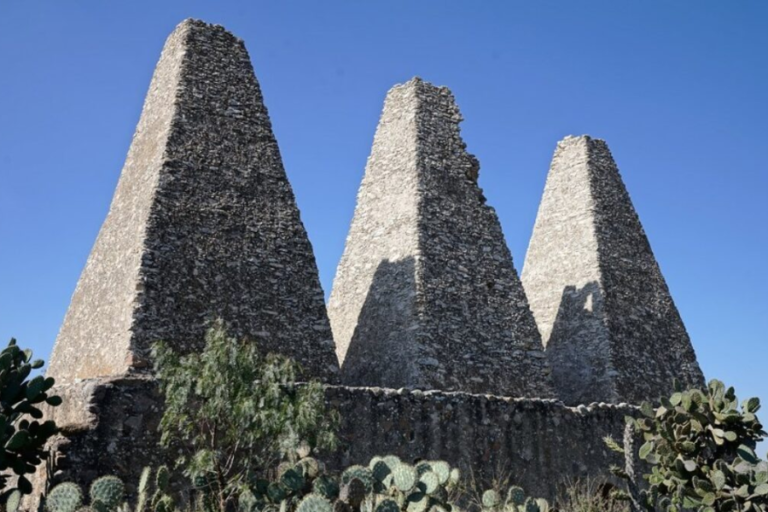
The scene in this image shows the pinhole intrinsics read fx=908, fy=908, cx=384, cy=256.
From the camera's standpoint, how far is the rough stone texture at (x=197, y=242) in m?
11.1

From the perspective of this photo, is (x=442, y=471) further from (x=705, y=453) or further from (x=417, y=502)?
(x=705, y=453)

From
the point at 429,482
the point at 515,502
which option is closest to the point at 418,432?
the point at 515,502

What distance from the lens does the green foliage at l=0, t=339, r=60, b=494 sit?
7.51 m

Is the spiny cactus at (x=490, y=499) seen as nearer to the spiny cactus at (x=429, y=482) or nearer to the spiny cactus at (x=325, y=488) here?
the spiny cactus at (x=429, y=482)

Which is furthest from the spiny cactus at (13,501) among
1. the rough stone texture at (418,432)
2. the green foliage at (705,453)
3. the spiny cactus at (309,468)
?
the green foliage at (705,453)

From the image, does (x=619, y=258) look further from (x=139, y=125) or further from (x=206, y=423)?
(x=206, y=423)

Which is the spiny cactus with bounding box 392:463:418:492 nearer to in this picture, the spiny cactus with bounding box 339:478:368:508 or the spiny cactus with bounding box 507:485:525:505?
the spiny cactus with bounding box 339:478:368:508

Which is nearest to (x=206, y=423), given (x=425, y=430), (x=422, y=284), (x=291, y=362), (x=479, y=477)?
(x=291, y=362)

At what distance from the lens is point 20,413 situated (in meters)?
7.78

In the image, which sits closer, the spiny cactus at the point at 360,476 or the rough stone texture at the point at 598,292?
the spiny cactus at the point at 360,476

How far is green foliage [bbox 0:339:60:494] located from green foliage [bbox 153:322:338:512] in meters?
1.12

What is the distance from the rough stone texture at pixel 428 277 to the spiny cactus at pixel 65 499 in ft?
22.9

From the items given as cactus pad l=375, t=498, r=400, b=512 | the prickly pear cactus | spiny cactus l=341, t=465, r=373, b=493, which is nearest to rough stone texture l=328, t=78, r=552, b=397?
spiny cactus l=341, t=465, r=373, b=493

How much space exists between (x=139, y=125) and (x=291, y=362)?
19.2 ft
